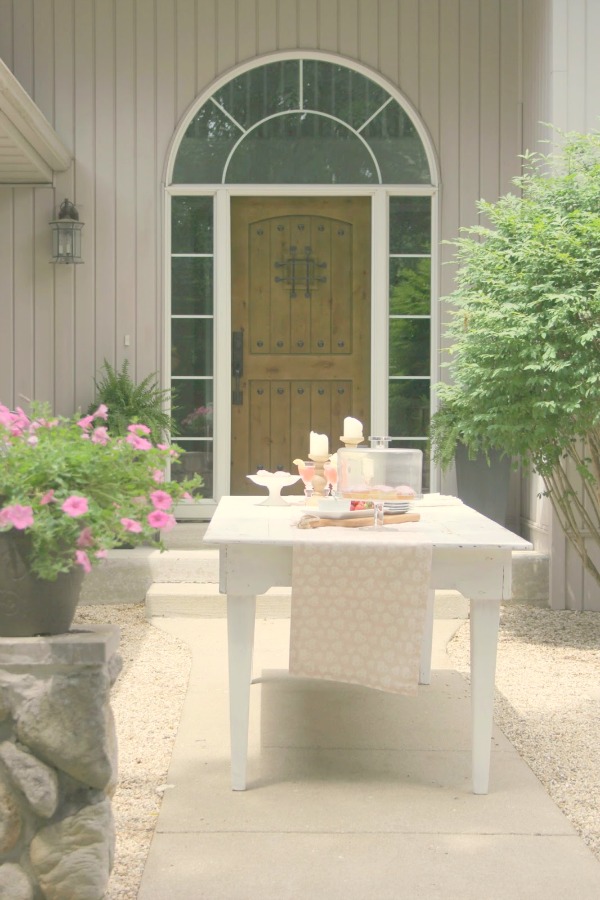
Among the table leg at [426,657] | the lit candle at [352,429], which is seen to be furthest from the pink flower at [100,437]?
the table leg at [426,657]

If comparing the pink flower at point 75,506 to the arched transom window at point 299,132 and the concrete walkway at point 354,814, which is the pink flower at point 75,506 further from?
the arched transom window at point 299,132

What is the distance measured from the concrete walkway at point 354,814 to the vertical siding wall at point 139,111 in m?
3.22

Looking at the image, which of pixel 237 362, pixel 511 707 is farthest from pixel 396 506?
pixel 237 362

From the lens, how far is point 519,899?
95.3 inches

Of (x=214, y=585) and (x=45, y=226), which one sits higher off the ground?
(x=45, y=226)

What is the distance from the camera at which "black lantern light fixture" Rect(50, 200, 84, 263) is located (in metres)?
6.56

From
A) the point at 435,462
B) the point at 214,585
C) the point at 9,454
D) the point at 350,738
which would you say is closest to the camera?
the point at 9,454

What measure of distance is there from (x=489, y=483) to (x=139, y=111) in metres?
3.07

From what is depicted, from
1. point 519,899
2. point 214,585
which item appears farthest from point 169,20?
point 519,899

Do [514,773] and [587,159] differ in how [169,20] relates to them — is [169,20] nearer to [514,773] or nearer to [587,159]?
[587,159]

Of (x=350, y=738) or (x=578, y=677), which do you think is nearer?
(x=350, y=738)

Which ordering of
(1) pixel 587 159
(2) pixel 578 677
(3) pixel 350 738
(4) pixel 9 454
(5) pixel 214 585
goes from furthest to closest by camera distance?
(5) pixel 214 585
(1) pixel 587 159
(2) pixel 578 677
(3) pixel 350 738
(4) pixel 9 454

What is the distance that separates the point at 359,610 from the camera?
2.99 m

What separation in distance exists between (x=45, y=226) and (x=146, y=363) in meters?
1.02
